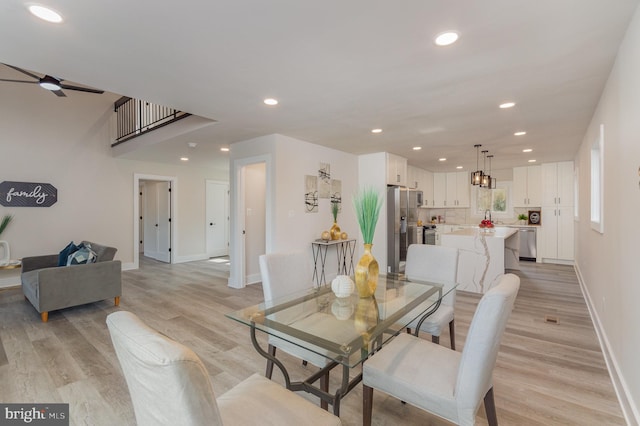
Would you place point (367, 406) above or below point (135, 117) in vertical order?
below

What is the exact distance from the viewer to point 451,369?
1.50 meters

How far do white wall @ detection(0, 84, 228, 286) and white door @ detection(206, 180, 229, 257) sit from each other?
58.1 inches

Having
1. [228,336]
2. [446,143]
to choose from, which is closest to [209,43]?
[228,336]

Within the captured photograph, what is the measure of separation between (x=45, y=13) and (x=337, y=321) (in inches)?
95.4

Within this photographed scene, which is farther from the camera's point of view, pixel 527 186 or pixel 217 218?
pixel 217 218

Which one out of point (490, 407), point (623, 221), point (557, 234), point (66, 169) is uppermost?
point (66, 169)

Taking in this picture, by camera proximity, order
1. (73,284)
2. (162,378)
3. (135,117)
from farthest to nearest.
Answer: (135,117) < (73,284) < (162,378)

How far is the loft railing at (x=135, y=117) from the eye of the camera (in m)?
5.32

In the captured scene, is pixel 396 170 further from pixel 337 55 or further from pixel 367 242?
pixel 367 242

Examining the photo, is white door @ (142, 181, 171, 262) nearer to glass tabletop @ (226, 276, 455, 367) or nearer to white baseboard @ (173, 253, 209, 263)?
white baseboard @ (173, 253, 209, 263)

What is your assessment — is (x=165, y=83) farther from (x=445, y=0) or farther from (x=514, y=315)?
(x=514, y=315)

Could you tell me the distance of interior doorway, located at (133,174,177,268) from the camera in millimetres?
6758

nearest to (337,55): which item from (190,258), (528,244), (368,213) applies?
(368,213)

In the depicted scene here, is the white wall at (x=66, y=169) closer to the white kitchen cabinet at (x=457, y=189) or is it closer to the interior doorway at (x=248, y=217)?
the interior doorway at (x=248, y=217)
